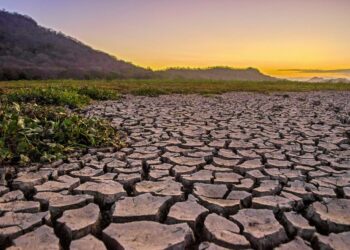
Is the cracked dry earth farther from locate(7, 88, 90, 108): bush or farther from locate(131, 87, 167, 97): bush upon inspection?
locate(131, 87, 167, 97): bush

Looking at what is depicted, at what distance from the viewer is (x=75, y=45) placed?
223ft

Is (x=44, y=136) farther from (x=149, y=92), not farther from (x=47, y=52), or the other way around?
(x=47, y=52)

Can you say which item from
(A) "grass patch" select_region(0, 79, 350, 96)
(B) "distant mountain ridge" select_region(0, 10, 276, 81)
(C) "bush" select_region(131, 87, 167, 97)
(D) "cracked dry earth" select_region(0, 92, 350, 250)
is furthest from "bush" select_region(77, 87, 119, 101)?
(B) "distant mountain ridge" select_region(0, 10, 276, 81)

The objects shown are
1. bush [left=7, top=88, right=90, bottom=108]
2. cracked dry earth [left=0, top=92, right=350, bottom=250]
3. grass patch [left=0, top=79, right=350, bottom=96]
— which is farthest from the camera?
grass patch [left=0, top=79, right=350, bottom=96]

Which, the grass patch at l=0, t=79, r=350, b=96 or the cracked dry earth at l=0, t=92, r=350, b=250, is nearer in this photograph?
the cracked dry earth at l=0, t=92, r=350, b=250

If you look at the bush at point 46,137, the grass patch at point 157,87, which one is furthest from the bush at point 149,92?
the bush at point 46,137

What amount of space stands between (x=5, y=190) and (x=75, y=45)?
6875 cm

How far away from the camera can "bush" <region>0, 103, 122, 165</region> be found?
11.9 feet

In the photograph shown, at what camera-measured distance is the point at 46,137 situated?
161 inches

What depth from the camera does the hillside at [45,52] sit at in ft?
160

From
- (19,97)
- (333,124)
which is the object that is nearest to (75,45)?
(19,97)

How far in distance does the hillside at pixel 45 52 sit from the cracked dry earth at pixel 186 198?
38.1 meters

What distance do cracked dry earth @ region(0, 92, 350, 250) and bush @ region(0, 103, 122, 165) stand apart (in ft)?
0.76

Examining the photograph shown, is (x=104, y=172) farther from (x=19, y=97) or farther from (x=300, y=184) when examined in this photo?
(x=19, y=97)
